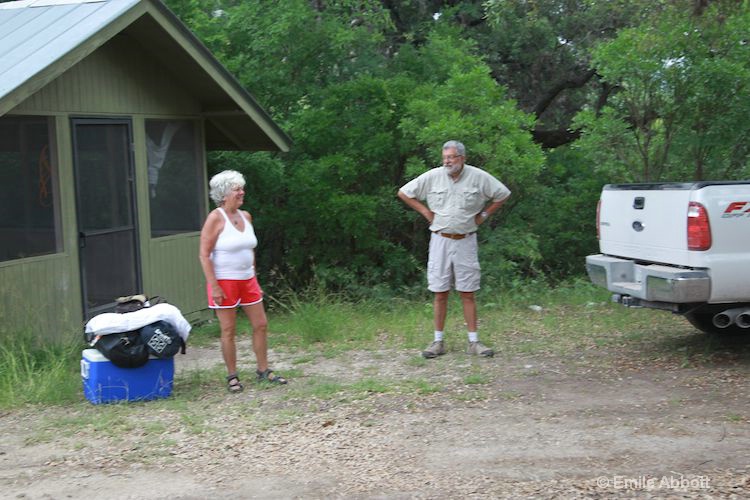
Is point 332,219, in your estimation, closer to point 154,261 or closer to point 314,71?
point 314,71

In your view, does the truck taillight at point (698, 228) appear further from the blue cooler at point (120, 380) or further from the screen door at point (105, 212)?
the screen door at point (105, 212)

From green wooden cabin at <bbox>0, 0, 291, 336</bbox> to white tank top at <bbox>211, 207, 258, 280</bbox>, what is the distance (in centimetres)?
209

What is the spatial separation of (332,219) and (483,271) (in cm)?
218

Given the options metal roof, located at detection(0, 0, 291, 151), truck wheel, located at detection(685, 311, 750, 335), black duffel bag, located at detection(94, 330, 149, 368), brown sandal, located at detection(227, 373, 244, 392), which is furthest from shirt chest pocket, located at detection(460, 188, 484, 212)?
metal roof, located at detection(0, 0, 291, 151)

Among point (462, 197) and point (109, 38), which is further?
point (109, 38)

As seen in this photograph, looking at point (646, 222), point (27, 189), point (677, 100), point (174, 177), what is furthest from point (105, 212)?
point (677, 100)

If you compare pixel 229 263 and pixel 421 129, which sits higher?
pixel 421 129

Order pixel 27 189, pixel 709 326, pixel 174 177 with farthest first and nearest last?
pixel 174 177 → pixel 27 189 → pixel 709 326

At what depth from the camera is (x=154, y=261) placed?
32.3 ft

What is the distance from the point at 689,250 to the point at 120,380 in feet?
13.9

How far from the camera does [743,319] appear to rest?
6789mm

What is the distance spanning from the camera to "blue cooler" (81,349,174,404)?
21.2 feet

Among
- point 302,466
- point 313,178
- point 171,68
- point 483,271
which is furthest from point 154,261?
point 302,466

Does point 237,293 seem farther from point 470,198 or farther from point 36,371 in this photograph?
point 470,198
